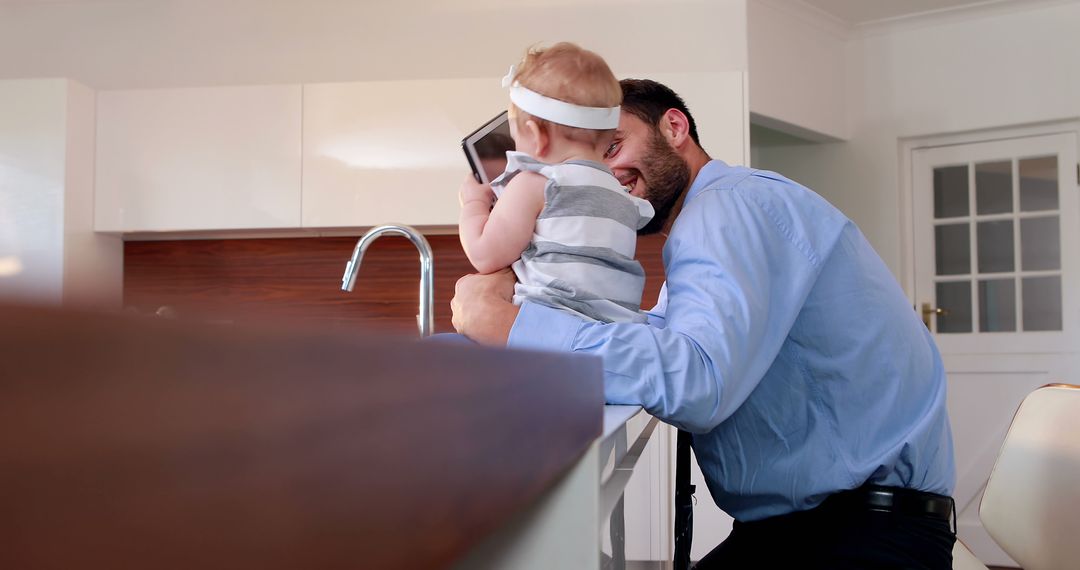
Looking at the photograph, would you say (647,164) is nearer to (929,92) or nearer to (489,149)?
(489,149)

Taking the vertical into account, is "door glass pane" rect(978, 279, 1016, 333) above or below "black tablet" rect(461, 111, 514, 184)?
below

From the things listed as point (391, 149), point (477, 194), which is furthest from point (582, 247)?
point (391, 149)

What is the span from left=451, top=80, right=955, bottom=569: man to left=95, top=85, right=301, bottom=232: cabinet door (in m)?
2.54

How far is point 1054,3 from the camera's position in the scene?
475 centimetres

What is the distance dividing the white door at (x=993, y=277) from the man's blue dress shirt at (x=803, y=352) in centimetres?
386

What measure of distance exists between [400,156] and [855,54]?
2.73 m

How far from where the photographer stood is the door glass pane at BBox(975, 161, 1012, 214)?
16.4 feet

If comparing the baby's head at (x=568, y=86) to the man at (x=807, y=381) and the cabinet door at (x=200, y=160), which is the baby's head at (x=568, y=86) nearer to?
the man at (x=807, y=381)

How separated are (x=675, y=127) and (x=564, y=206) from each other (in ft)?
1.33

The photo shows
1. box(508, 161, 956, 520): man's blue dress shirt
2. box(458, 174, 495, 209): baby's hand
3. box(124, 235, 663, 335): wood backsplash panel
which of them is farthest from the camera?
box(124, 235, 663, 335): wood backsplash panel

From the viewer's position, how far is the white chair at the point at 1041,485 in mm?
1308

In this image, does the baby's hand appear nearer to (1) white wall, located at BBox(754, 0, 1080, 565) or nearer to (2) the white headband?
(2) the white headband

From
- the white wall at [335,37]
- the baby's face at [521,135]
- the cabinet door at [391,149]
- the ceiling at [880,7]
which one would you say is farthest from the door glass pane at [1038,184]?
the baby's face at [521,135]

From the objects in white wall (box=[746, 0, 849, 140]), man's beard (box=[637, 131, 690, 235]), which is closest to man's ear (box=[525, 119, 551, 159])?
man's beard (box=[637, 131, 690, 235])
